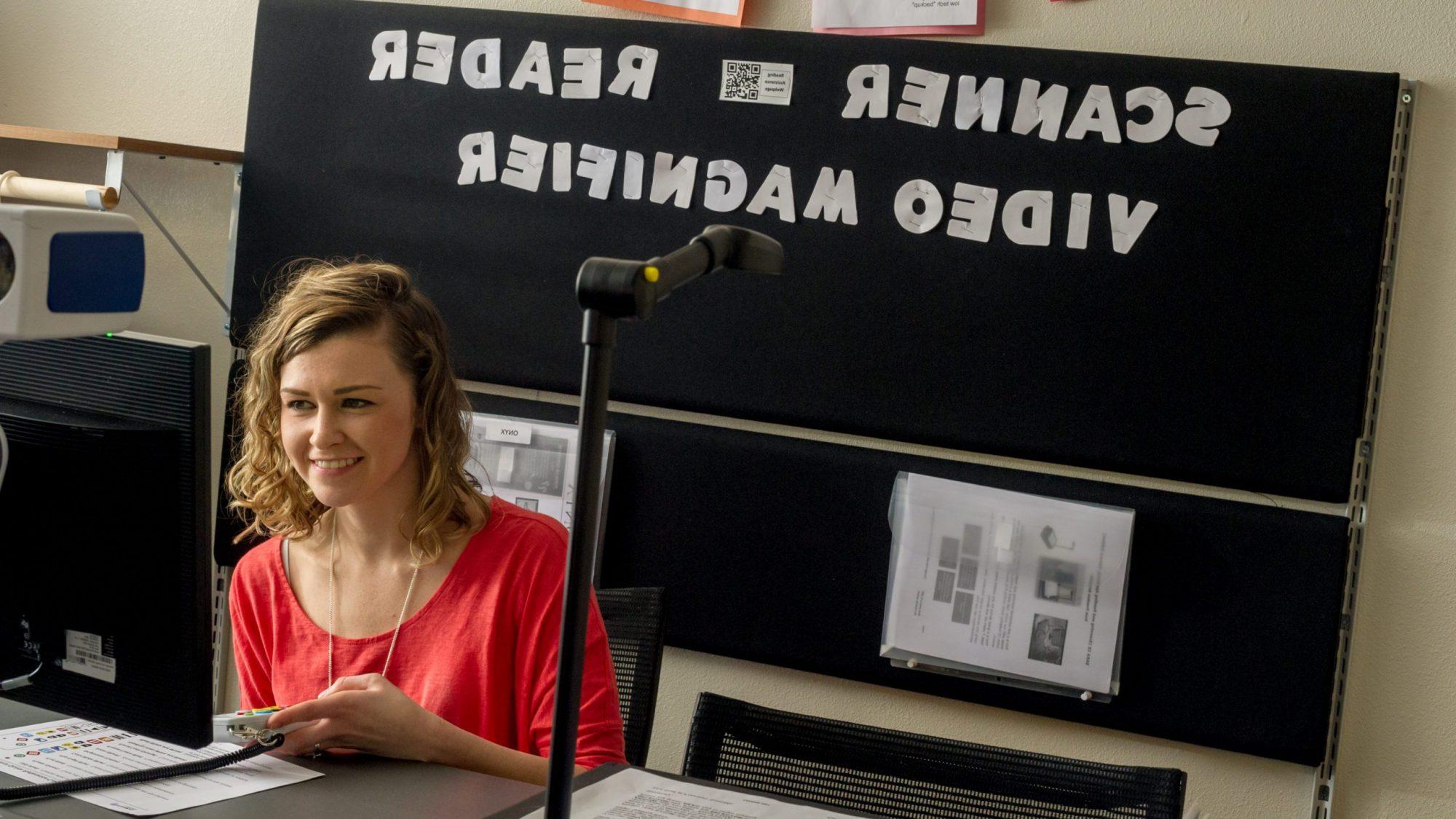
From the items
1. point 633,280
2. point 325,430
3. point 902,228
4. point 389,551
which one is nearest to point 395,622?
point 389,551

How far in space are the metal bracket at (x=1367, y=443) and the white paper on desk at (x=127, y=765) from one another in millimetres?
1453

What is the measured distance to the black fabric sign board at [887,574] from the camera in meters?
1.89

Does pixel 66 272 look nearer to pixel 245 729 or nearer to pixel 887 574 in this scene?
pixel 245 729

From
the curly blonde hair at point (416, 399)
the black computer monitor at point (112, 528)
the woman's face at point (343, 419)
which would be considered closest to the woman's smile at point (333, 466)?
the woman's face at point (343, 419)

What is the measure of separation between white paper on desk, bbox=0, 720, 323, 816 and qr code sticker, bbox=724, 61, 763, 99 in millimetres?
1347

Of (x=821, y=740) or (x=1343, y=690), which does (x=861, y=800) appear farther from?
(x=1343, y=690)

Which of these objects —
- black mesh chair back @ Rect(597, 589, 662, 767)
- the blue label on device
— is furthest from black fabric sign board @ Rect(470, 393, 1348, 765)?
the blue label on device

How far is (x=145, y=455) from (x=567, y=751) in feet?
1.38

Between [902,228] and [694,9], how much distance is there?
524 millimetres

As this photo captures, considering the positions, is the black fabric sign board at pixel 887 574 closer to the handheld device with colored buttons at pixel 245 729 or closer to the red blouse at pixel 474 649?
the red blouse at pixel 474 649

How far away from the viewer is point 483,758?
1313 mm

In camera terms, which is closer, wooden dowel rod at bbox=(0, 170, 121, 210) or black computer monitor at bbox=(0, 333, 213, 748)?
black computer monitor at bbox=(0, 333, 213, 748)

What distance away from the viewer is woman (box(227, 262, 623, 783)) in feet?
4.91

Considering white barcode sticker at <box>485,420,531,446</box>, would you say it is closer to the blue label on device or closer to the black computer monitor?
the black computer monitor
